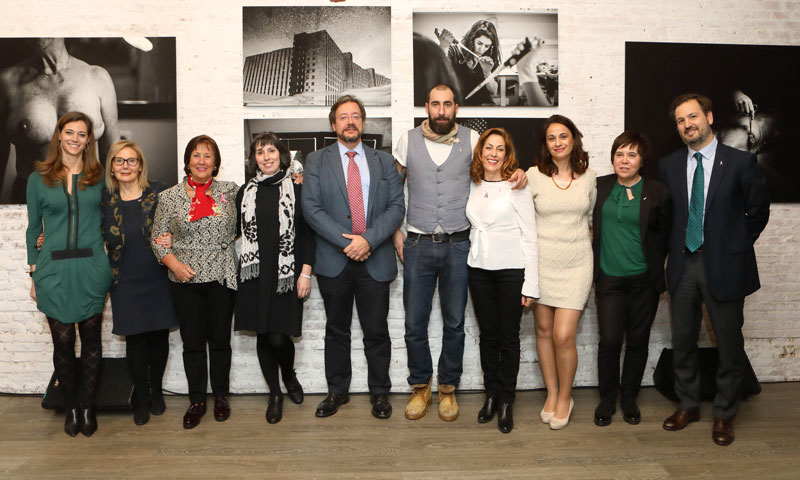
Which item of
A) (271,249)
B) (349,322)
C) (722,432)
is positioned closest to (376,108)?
(271,249)

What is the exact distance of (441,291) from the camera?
11.2ft

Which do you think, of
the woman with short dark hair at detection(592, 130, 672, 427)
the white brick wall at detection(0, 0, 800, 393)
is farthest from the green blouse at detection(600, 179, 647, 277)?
the white brick wall at detection(0, 0, 800, 393)

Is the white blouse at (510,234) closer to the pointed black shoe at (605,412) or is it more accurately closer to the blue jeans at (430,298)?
the blue jeans at (430,298)

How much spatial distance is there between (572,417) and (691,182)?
165 cm

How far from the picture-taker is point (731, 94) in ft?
12.9

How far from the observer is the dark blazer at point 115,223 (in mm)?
3217

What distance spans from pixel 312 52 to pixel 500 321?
2297mm

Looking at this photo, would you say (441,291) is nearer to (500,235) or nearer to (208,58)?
(500,235)

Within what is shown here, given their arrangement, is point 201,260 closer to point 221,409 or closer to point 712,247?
point 221,409

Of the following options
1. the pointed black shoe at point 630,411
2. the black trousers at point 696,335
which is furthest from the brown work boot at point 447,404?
the black trousers at point 696,335

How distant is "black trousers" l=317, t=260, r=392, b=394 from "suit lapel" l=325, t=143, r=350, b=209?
0.46 metres

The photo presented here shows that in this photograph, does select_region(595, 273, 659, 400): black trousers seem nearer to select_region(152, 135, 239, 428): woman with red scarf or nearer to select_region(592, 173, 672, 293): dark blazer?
select_region(592, 173, 672, 293): dark blazer

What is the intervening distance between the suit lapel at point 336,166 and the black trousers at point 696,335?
2.14 metres

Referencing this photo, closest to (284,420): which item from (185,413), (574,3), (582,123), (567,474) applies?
(185,413)
